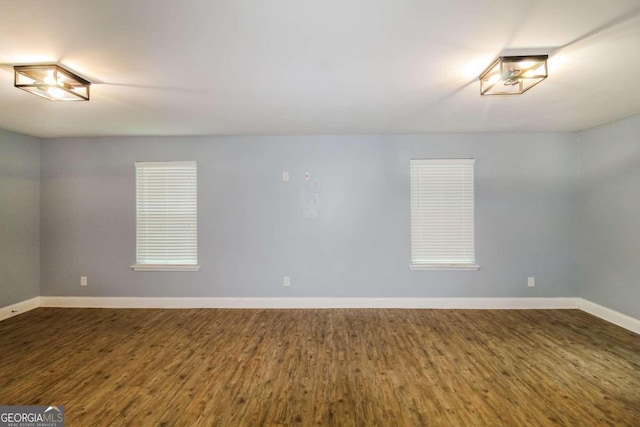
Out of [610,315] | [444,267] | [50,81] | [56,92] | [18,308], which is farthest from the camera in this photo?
[444,267]

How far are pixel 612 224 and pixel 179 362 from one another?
5230 mm

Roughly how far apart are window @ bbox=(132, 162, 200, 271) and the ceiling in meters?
1.03

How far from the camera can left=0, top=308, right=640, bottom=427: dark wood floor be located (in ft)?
6.81

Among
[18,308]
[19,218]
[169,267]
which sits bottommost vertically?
[18,308]

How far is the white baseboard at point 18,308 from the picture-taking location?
3822 mm

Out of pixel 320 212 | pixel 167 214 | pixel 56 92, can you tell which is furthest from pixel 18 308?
pixel 320 212

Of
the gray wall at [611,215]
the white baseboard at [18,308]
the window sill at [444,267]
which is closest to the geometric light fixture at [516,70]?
the gray wall at [611,215]

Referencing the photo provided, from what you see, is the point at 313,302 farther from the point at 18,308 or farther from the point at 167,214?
the point at 18,308

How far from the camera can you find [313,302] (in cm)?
418

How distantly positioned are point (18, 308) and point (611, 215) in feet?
26.0

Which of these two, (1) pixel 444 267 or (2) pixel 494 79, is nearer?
(2) pixel 494 79

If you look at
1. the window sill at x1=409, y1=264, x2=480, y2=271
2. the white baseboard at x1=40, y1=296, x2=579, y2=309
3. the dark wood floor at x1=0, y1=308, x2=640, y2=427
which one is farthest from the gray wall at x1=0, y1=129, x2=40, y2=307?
the window sill at x1=409, y1=264, x2=480, y2=271

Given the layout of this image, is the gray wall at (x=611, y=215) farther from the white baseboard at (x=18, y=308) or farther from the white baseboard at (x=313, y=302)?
the white baseboard at (x=18, y=308)

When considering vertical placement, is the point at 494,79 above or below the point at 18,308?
above
